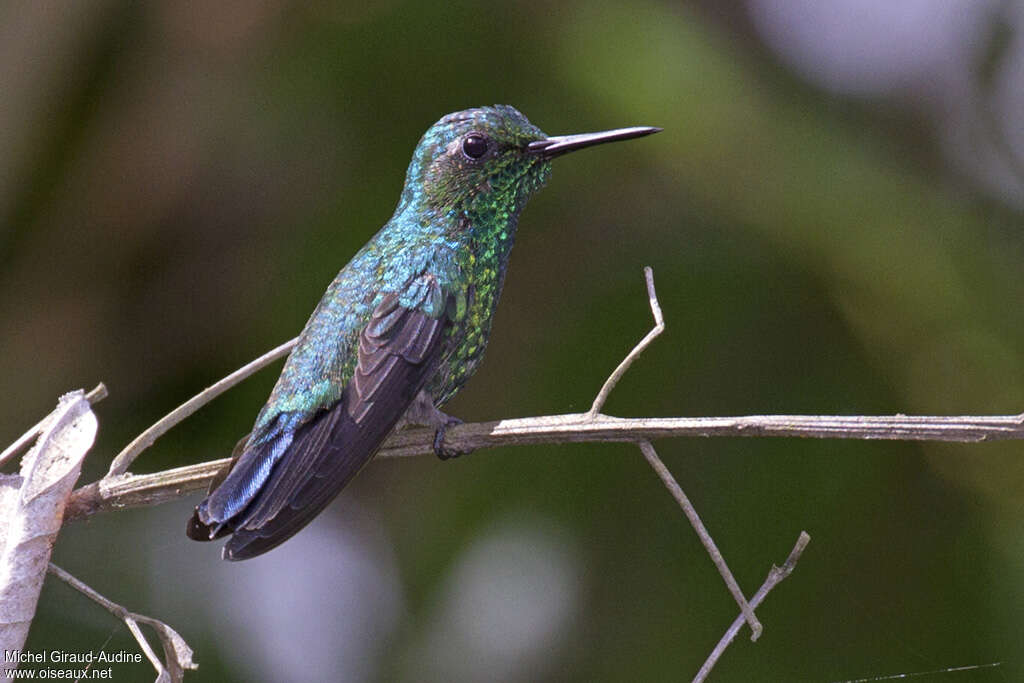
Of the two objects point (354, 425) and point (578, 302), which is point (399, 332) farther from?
point (578, 302)

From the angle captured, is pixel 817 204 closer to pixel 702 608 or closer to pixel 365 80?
pixel 702 608

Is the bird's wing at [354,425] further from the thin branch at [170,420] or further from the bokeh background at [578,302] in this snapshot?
the bokeh background at [578,302]

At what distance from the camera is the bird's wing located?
171 centimetres

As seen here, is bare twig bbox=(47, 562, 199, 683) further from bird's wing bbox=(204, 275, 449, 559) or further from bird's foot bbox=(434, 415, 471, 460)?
bird's foot bbox=(434, 415, 471, 460)

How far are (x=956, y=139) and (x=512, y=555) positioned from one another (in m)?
1.80

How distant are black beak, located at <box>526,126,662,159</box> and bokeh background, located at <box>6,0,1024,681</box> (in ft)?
3.07

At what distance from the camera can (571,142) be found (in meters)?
2.22

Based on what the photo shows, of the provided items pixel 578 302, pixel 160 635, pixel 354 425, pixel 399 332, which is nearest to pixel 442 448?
pixel 354 425

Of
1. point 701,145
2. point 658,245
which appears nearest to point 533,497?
point 658,245

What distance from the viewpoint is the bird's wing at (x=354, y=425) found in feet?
5.60

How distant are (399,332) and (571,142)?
488 millimetres

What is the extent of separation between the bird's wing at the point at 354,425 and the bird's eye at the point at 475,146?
0.29m

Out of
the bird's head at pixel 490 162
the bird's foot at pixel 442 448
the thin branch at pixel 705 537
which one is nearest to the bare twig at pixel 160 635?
the bird's foot at pixel 442 448

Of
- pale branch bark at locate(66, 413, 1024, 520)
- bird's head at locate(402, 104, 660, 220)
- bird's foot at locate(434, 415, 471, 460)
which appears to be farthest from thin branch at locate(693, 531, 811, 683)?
bird's head at locate(402, 104, 660, 220)
